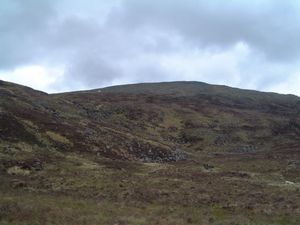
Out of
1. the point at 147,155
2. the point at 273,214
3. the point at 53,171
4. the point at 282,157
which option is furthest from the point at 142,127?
the point at 273,214

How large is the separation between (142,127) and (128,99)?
115 ft

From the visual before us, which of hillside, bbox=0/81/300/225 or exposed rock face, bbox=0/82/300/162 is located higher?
exposed rock face, bbox=0/82/300/162

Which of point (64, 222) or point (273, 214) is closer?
point (64, 222)

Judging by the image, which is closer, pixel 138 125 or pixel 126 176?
pixel 126 176

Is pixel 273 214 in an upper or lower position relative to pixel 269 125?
lower

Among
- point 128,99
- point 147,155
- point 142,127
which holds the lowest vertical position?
point 147,155

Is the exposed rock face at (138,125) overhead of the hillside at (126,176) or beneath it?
overhead

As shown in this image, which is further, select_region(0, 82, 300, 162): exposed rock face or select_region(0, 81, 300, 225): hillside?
select_region(0, 82, 300, 162): exposed rock face

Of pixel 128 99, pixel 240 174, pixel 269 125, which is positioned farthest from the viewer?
pixel 128 99

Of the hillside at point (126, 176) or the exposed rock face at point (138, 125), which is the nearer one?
the hillside at point (126, 176)

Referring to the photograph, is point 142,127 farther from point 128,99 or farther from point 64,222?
point 64,222

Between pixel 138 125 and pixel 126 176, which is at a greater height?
pixel 138 125

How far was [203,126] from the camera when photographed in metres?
110

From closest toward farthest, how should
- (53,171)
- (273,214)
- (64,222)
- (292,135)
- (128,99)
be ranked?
(64,222) < (273,214) < (53,171) < (292,135) < (128,99)
